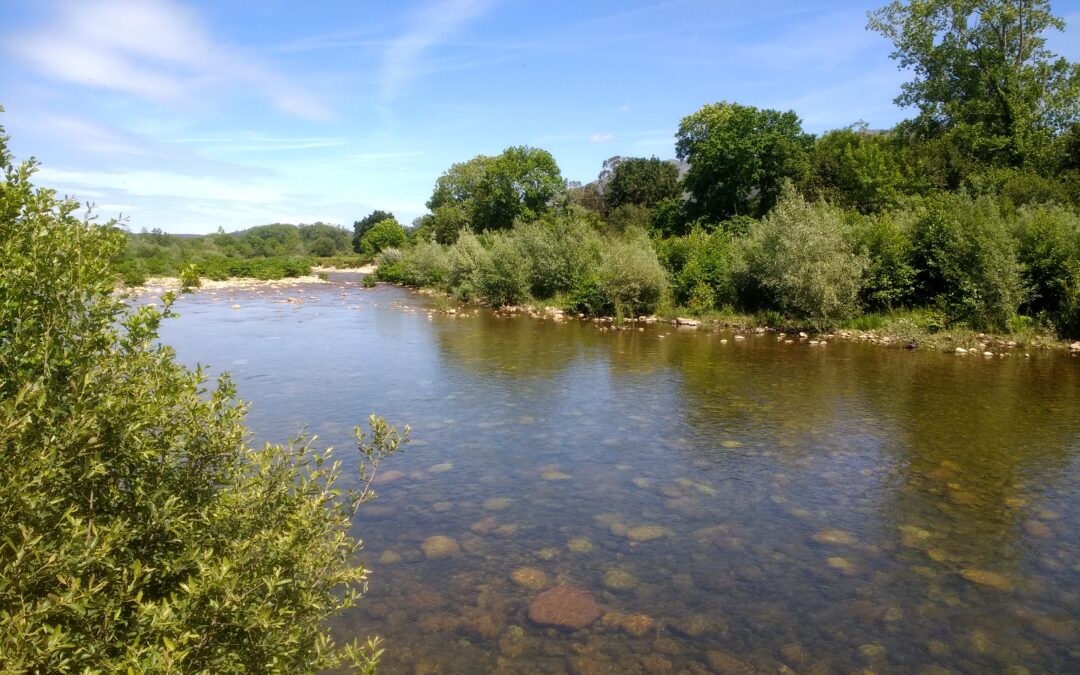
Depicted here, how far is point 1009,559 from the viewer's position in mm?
8148

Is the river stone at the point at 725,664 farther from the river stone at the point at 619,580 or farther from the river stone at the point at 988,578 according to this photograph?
the river stone at the point at 988,578

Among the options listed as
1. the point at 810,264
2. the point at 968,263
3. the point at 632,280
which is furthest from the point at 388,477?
the point at 968,263

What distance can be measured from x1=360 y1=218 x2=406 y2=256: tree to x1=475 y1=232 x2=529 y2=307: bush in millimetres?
60330

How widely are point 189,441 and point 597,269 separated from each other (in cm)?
3100

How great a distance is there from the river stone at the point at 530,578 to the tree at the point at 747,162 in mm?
40673

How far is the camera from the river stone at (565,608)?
6.98m

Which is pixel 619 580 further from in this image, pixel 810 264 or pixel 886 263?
pixel 886 263

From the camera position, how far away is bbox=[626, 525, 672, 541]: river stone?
887cm

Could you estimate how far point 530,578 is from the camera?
781cm

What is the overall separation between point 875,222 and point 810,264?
514 cm

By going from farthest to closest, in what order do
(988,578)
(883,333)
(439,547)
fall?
(883,333) < (439,547) < (988,578)

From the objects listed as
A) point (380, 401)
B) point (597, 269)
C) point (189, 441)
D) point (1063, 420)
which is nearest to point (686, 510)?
point (189, 441)

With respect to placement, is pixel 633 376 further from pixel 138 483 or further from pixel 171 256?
pixel 171 256

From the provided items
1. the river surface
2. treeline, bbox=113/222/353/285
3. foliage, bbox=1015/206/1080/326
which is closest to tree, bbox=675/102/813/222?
foliage, bbox=1015/206/1080/326
